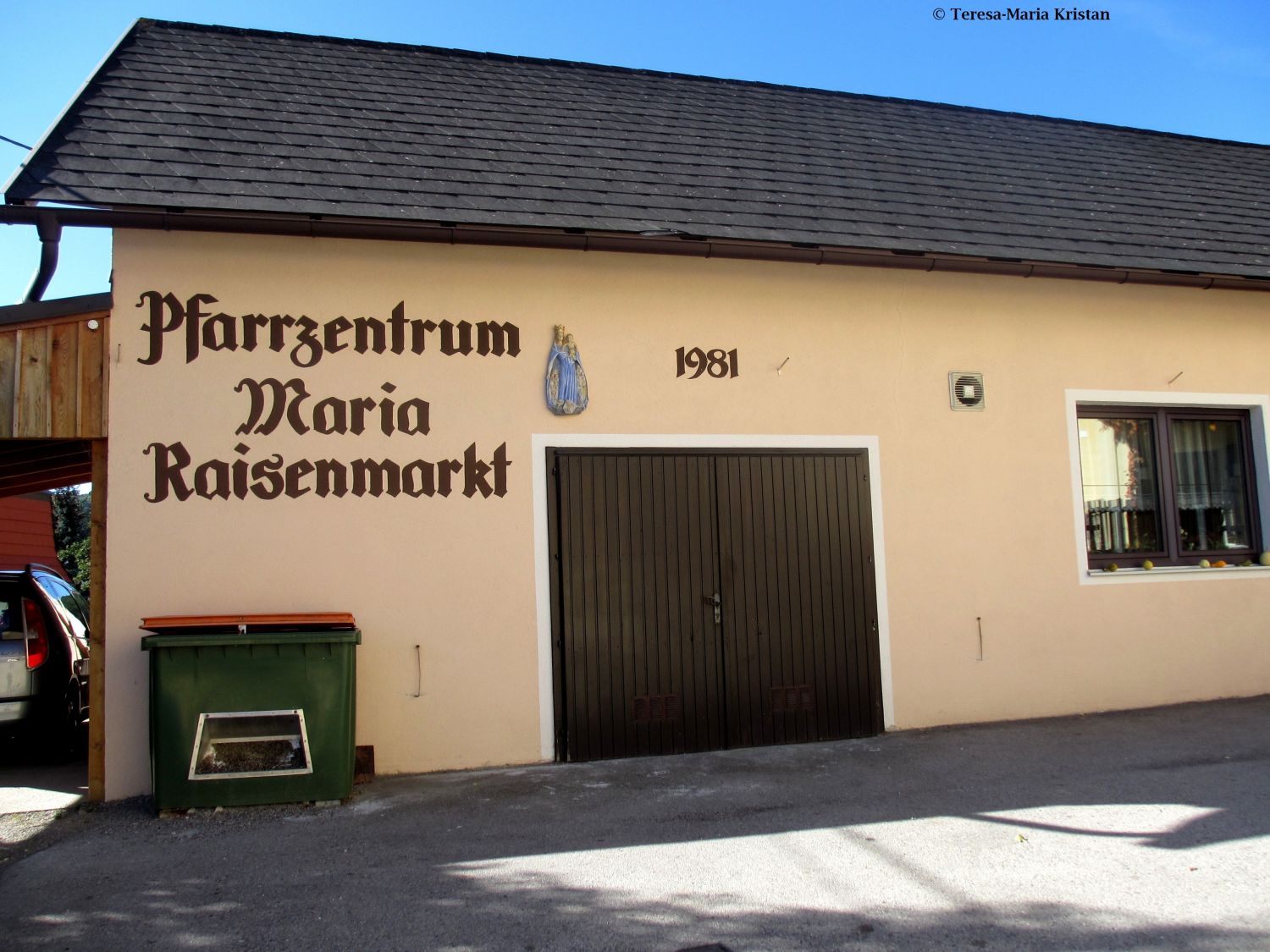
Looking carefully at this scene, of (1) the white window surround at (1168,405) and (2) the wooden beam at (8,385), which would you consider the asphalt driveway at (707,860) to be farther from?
(2) the wooden beam at (8,385)

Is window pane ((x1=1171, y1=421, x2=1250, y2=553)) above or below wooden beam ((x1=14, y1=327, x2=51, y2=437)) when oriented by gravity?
below

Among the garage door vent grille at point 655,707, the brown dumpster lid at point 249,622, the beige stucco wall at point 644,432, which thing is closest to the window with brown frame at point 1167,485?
the beige stucco wall at point 644,432

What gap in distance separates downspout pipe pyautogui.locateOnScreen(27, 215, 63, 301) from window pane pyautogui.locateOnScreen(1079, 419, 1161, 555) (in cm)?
789

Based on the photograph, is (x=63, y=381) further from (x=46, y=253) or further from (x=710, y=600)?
(x=710, y=600)

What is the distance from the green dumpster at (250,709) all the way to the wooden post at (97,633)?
0.46 metres

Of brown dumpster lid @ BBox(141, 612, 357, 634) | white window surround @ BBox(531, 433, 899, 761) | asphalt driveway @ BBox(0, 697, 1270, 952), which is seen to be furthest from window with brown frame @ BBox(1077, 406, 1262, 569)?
brown dumpster lid @ BBox(141, 612, 357, 634)

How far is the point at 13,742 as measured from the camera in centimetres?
729

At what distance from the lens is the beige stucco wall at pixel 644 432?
6.29m

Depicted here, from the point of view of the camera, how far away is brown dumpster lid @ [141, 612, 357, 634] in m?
5.54

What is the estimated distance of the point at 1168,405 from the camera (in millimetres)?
8523

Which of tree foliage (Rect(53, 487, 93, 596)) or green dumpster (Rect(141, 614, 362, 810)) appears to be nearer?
green dumpster (Rect(141, 614, 362, 810))

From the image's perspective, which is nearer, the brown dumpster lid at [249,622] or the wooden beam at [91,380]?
the brown dumpster lid at [249,622]

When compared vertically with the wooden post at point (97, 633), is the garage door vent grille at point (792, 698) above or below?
below

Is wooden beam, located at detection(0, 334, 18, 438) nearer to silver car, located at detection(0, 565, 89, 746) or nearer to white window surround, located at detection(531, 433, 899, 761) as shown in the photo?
silver car, located at detection(0, 565, 89, 746)
